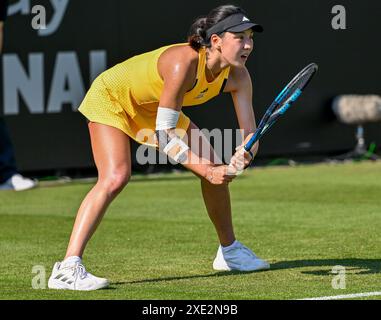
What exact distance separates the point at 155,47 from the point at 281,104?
6895mm

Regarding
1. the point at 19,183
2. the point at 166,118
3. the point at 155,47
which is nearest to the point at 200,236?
the point at 166,118

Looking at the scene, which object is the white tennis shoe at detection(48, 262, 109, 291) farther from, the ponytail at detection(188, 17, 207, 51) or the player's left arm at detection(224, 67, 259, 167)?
the ponytail at detection(188, 17, 207, 51)

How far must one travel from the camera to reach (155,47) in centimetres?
1390

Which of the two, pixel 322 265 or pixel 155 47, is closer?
pixel 322 265

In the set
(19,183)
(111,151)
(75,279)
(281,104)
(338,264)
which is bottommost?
(19,183)

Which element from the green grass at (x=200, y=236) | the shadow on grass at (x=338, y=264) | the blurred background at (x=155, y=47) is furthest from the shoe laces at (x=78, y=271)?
the blurred background at (x=155, y=47)

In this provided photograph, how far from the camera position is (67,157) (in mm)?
13547

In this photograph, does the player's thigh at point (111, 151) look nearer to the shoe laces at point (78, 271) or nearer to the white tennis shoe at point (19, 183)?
the shoe laces at point (78, 271)

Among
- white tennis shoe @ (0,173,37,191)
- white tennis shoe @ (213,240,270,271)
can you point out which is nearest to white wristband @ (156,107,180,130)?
white tennis shoe @ (213,240,270,271)

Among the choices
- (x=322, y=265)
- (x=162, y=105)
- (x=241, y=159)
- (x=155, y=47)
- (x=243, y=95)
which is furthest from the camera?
(x=155, y=47)

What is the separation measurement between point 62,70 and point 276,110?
6.58 metres

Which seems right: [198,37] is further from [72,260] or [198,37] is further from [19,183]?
[19,183]

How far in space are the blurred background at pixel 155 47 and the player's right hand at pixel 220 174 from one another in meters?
6.41
